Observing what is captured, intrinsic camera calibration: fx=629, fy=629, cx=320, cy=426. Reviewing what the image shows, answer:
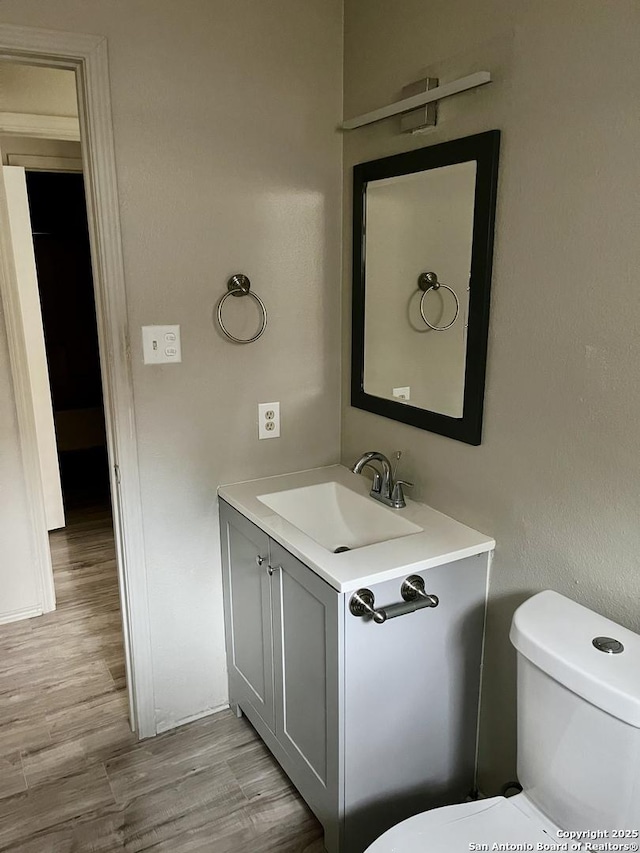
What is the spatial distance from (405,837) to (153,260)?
1605 millimetres

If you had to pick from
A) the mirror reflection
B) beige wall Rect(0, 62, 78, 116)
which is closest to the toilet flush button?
the mirror reflection

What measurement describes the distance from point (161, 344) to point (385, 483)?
0.82 m

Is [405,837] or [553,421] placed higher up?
[553,421]

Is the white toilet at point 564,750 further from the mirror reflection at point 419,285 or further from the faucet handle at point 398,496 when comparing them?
the mirror reflection at point 419,285

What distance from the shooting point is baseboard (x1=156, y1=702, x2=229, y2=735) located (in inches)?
86.2

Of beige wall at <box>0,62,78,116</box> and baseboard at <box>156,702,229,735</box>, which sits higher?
beige wall at <box>0,62,78,116</box>

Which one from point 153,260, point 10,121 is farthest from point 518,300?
point 10,121

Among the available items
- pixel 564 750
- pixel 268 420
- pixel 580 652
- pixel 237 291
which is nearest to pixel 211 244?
pixel 237 291

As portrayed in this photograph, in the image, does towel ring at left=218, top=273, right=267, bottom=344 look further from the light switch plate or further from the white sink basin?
the white sink basin

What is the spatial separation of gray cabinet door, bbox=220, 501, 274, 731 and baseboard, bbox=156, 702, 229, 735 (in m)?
0.08

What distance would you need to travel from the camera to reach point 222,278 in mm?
1993

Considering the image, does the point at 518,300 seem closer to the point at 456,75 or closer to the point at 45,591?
the point at 456,75

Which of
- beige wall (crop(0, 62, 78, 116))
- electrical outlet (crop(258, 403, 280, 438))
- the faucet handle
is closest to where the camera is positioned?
the faucet handle

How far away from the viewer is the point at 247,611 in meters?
2.01
